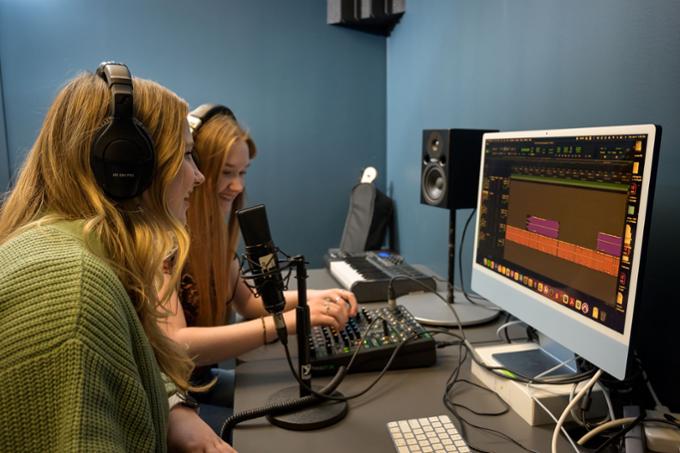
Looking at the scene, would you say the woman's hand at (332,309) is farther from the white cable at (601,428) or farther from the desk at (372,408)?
the white cable at (601,428)

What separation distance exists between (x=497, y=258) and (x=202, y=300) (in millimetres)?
739

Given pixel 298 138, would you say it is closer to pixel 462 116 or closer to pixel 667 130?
pixel 462 116

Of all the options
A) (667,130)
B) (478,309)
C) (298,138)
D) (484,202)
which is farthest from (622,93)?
(298,138)

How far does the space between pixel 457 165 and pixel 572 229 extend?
62 centimetres

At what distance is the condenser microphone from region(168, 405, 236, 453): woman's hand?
0.25 metres

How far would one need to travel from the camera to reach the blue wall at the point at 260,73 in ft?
8.24

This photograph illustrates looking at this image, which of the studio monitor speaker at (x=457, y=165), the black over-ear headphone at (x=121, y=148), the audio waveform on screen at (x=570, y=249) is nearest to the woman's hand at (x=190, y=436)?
the black over-ear headphone at (x=121, y=148)

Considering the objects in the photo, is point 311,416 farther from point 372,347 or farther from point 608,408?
point 608,408

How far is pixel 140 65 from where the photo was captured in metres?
2.60

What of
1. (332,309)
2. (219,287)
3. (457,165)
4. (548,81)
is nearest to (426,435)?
(332,309)

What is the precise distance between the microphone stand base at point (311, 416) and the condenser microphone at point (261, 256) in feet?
0.60

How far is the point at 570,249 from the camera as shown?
0.87 m

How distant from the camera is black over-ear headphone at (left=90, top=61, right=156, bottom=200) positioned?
71cm

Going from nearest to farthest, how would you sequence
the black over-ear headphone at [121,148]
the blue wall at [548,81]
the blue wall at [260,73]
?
the black over-ear headphone at [121,148]
the blue wall at [548,81]
the blue wall at [260,73]
